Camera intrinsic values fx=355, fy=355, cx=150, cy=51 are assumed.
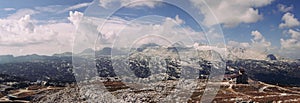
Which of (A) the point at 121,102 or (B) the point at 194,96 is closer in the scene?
(A) the point at 121,102

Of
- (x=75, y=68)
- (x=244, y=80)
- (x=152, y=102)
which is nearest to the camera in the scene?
(x=75, y=68)

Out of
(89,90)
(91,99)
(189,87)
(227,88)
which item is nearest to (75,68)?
(91,99)

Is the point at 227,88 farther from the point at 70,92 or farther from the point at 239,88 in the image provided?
the point at 70,92

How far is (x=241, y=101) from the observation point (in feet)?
279

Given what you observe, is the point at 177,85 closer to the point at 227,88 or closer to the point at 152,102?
the point at 227,88

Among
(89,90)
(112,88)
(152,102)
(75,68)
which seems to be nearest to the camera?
(75,68)

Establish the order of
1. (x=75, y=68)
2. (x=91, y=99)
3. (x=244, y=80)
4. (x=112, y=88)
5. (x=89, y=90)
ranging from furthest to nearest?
(x=244, y=80) < (x=112, y=88) < (x=89, y=90) < (x=91, y=99) < (x=75, y=68)

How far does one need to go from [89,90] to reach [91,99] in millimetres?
9564

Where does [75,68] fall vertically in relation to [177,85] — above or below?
above

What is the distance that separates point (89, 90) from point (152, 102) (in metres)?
24.1

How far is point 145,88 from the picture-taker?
99.8 meters

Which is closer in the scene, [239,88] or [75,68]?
[75,68]

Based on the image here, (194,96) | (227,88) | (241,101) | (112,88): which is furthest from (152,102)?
(227,88)

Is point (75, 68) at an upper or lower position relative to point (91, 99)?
upper
